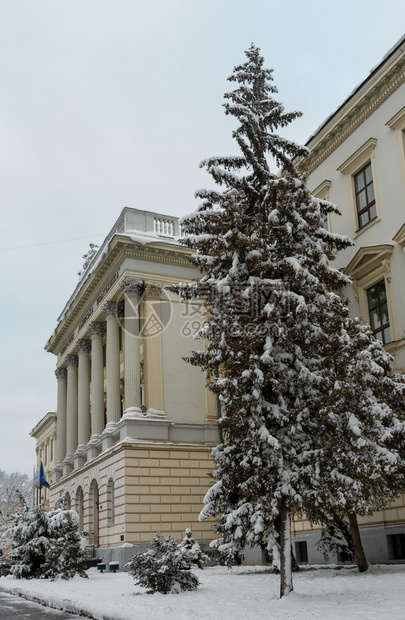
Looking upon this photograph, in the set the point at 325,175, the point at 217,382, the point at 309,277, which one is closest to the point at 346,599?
the point at 217,382

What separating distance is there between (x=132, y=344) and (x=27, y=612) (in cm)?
1993

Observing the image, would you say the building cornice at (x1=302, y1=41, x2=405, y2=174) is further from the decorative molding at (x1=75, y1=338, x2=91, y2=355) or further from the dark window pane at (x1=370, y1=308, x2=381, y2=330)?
the decorative molding at (x1=75, y1=338, x2=91, y2=355)

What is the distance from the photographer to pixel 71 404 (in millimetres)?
46281

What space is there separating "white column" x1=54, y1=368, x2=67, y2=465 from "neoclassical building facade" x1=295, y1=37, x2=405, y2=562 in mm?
25539

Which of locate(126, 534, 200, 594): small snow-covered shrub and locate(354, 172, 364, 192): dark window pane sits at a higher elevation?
locate(354, 172, 364, 192): dark window pane

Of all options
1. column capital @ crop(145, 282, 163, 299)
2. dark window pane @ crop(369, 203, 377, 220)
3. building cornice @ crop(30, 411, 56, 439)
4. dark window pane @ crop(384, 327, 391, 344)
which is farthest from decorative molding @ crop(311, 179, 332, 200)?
building cornice @ crop(30, 411, 56, 439)

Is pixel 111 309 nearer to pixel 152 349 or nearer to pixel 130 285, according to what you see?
pixel 130 285

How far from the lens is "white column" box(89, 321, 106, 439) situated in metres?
39.1

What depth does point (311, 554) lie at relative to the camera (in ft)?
84.1

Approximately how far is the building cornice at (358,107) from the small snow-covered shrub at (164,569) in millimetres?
13839

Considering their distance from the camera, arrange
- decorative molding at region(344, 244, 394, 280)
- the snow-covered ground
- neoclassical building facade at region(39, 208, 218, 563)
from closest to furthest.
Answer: the snow-covered ground < decorative molding at region(344, 244, 394, 280) < neoclassical building facade at region(39, 208, 218, 563)

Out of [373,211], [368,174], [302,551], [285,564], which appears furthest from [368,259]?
[285,564]

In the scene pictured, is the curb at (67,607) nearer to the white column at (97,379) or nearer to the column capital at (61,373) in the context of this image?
the white column at (97,379)

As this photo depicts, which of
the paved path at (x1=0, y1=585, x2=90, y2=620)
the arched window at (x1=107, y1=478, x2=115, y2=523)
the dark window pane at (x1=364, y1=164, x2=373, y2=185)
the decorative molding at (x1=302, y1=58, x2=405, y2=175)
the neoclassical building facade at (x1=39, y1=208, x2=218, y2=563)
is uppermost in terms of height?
the decorative molding at (x1=302, y1=58, x2=405, y2=175)
